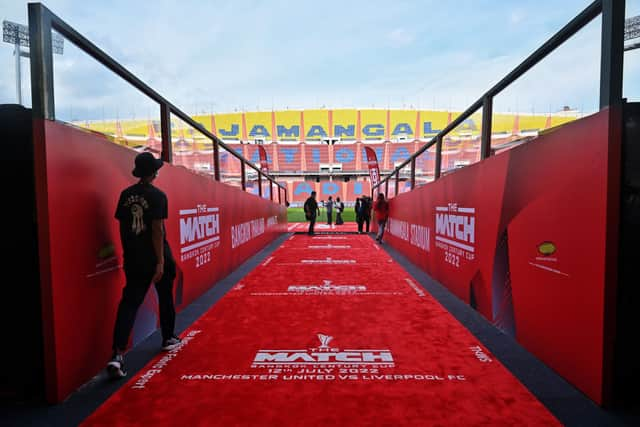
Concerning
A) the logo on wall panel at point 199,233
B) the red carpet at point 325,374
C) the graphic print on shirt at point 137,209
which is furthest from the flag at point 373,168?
the graphic print on shirt at point 137,209

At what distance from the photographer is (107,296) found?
8.98ft

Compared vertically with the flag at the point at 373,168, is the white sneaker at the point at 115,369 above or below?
below

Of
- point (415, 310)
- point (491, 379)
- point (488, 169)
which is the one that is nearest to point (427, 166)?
point (488, 169)

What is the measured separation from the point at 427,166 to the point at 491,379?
4.94 metres

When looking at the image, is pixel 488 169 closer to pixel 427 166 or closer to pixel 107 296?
pixel 427 166

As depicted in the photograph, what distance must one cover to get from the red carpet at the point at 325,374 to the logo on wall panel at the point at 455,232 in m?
0.78

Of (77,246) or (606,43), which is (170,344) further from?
(606,43)

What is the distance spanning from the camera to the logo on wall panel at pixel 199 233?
4301 mm

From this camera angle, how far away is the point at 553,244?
261cm

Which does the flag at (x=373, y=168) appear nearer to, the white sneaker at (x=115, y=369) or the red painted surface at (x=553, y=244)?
the red painted surface at (x=553, y=244)

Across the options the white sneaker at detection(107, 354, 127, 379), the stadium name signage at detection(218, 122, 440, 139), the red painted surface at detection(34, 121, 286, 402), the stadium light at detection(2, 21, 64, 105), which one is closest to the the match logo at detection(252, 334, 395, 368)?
the white sneaker at detection(107, 354, 127, 379)

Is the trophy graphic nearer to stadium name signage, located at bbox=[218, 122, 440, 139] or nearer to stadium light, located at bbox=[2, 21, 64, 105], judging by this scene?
stadium light, located at bbox=[2, 21, 64, 105]

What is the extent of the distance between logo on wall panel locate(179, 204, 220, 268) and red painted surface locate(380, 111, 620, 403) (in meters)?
3.39

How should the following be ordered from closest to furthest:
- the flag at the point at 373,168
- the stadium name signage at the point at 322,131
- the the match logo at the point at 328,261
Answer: the the match logo at the point at 328,261, the flag at the point at 373,168, the stadium name signage at the point at 322,131
